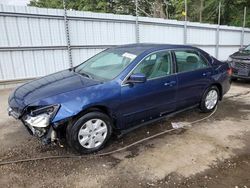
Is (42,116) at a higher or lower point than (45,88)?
lower

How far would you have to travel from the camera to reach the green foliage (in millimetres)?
21531

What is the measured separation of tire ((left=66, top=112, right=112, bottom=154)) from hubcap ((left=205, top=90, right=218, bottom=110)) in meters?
2.65

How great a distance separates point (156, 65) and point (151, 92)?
0.52m

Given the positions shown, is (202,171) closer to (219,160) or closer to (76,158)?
(219,160)

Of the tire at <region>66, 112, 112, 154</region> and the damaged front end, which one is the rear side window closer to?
the tire at <region>66, 112, 112, 154</region>

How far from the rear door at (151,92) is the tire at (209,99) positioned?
3.40ft

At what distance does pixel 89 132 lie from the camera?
3541 mm

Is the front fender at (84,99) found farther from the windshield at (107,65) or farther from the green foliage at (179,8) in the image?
the green foliage at (179,8)

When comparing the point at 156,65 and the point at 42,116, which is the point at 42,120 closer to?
the point at 42,116

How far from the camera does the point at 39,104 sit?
10.8 feet

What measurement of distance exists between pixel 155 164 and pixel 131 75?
54.2 inches

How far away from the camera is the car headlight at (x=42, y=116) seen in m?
3.21

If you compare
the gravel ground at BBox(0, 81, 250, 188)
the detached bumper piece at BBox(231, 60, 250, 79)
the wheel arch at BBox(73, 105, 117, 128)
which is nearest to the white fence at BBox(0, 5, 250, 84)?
the gravel ground at BBox(0, 81, 250, 188)

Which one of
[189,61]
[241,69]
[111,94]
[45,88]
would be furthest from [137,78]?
[241,69]
